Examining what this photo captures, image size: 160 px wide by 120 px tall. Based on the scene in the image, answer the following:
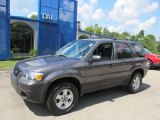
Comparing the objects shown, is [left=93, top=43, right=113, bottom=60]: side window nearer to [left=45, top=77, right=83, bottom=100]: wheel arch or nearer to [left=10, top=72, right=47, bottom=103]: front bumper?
[left=45, top=77, right=83, bottom=100]: wheel arch

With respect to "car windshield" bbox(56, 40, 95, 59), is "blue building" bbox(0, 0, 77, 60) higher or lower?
higher

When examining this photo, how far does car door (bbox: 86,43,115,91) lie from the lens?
18.1 feet

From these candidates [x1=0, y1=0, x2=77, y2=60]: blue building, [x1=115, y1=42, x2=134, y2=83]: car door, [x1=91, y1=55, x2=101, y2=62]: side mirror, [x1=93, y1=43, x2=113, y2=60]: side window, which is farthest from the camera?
[x1=0, y1=0, x2=77, y2=60]: blue building

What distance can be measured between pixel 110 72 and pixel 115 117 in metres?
1.51

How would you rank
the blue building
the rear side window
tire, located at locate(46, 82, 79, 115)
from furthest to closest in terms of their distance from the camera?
the blue building
the rear side window
tire, located at locate(46, 82, 79, 115)

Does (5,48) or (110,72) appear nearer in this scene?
(110,72)

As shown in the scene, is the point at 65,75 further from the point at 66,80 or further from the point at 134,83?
the point at 134,83

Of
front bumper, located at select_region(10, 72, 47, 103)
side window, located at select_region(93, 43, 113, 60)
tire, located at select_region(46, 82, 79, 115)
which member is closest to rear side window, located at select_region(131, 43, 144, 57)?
side window, located at select_region(93, 43, 113, 60)

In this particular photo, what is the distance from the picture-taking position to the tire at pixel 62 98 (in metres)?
4.84

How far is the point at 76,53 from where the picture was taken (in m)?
5.79

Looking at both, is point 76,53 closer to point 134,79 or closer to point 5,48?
point 134,79

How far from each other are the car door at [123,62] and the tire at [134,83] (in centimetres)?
40

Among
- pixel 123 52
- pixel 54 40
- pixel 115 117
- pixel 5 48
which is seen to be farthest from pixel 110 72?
pixel 54 40

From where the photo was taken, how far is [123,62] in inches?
257
